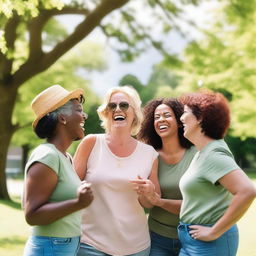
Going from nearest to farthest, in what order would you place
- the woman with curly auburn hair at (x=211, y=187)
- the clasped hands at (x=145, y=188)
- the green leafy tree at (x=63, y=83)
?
the woman with curly auburn hair at (x=211, y=187)
the clasped hands at (x=145, y=188)
the green leafy tree at (x=63, y=83)

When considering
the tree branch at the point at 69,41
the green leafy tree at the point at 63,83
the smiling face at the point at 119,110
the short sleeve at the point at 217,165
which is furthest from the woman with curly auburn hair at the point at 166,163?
the green leafy tree at the point at 63,83

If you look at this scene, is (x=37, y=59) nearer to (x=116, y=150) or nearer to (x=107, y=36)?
(x=107, y=36)

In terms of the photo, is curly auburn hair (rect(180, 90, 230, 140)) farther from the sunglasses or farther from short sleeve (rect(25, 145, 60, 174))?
short sleeve (rect(25, 145, 60, 174))

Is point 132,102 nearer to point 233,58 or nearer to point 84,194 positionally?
point 84,194

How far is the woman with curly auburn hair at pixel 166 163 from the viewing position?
14.7 ft

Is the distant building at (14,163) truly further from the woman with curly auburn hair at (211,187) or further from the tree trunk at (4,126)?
the woman with curly auburn hair at (211,187)

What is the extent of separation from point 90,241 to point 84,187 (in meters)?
1.32

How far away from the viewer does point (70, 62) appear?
29.3 meters

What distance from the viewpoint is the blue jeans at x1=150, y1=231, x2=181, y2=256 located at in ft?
14.6

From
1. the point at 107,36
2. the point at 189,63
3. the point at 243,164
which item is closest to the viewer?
the point at 107,36

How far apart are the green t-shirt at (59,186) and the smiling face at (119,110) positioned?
3.75 feet

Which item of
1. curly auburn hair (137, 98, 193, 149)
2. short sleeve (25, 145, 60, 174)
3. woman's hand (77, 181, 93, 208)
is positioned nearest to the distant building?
curly auburn hair (137, 98, 193, 149)

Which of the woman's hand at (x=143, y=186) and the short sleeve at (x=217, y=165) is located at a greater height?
the short sleeve at (x=217, y=165)

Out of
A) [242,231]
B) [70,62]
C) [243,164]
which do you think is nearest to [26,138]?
[70,62]
